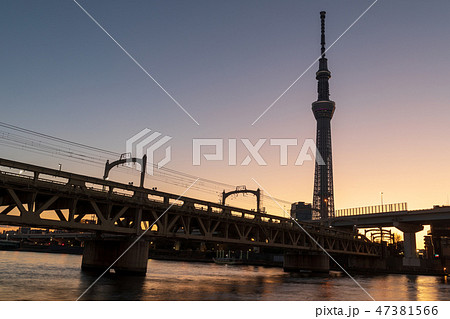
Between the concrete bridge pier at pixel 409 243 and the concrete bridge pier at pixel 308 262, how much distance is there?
132 ft

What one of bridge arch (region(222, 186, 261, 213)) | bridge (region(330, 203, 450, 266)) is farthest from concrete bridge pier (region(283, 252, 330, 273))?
bridge (region(330, 203, 450, 266))

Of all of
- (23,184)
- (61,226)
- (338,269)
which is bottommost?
(338,269)

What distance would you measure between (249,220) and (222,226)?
5323 millimetres

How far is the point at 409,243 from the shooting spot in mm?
125938

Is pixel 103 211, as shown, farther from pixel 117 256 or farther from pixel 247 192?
pixel 247 192

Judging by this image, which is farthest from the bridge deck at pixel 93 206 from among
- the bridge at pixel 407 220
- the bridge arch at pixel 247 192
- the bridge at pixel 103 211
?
the bridge at pixel 407 220

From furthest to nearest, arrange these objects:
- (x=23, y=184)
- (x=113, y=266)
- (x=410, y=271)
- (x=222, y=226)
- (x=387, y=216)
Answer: (x=387, y=216)
(x=410, y=271)
(x=222, y=226)
(x=113, y=266)
(x=23, y=184)

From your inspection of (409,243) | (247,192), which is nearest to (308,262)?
(247,192)
